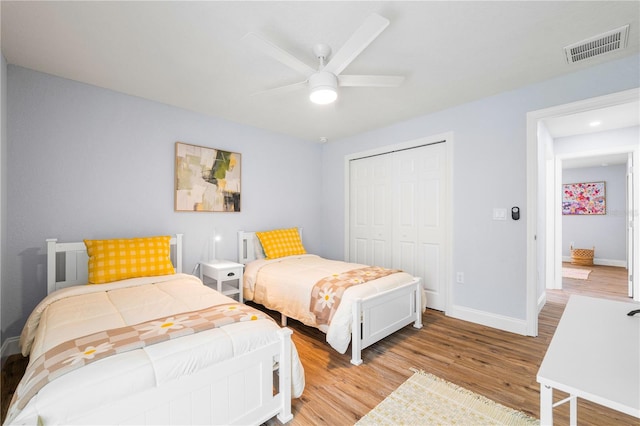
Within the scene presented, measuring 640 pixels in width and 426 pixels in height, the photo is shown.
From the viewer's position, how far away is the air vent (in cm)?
203

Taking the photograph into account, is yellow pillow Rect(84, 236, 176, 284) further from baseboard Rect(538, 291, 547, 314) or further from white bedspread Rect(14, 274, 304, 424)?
baseboard Rect(538, 291, 547, 314)

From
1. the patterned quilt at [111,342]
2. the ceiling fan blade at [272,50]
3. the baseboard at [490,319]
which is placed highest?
the ceiling fan blade at [272,50]

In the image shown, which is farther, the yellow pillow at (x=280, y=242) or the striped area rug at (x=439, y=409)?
the yellow pillow at (x=280, y=242)

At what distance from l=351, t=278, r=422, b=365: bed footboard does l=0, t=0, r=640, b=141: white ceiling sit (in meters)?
2.06

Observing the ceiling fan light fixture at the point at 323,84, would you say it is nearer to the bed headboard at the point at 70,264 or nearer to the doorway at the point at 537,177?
the doorway at the point at 537,177

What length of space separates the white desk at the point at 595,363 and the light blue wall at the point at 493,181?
182 centimetres

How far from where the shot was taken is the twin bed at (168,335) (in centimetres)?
114

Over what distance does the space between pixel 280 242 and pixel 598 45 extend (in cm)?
372

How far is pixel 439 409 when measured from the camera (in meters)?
1.78

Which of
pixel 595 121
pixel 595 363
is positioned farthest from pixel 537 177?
pixel 595 363

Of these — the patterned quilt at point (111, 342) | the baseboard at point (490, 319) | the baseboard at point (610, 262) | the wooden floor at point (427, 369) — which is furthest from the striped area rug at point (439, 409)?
the baseboard at point (610, 262)

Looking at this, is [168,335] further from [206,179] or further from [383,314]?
[206,179]

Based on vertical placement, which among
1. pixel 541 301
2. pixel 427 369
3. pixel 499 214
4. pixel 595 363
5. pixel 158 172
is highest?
pixel 158 172

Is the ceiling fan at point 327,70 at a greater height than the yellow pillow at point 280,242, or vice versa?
the ceiling fan at point 327,70
